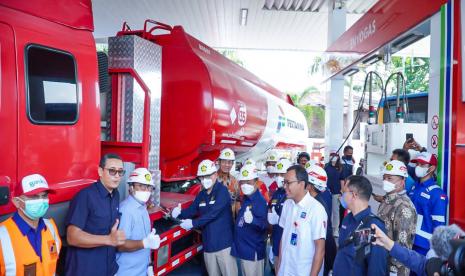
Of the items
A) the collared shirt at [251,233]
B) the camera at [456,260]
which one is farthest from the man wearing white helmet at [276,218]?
the camera at [456,260]

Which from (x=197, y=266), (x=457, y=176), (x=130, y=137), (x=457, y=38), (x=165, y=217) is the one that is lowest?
(x=197, y=266)

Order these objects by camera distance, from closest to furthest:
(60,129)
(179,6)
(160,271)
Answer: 1. (60,129)
2. (160,271)
3. (179,6)

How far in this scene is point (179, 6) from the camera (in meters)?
8.98

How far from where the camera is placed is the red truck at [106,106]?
258 centimetres

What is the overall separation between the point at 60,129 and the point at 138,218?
95 cm

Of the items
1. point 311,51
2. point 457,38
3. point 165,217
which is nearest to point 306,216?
point 165,217

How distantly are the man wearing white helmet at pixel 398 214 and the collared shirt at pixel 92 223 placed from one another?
2286 millimetres

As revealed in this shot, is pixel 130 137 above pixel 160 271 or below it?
above

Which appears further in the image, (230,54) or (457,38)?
(230,54)

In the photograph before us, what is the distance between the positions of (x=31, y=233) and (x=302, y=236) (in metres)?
2.00

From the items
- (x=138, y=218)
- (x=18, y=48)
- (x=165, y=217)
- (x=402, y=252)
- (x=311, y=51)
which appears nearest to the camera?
(x=402, y=252)

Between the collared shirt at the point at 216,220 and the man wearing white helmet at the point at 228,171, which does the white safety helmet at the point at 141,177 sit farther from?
the man wearing white helmet at the point at 228,171

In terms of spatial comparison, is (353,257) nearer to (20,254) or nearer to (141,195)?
(141,195)

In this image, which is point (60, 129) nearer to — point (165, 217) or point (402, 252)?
point (165, 217)
